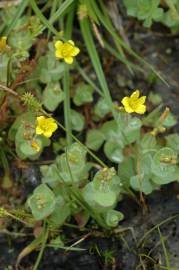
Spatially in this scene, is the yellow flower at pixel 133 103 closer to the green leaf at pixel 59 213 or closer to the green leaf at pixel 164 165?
the green leaf at pixel 164 165

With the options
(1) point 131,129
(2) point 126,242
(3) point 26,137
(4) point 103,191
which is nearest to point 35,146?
(3) point 26,137

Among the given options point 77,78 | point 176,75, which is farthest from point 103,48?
point 176,75

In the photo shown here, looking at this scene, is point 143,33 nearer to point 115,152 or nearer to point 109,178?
point 115,152

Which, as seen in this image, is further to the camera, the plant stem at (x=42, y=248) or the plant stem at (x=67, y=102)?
the plant stem at (x=67, y=102)

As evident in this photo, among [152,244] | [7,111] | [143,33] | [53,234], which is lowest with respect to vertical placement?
[152,244]

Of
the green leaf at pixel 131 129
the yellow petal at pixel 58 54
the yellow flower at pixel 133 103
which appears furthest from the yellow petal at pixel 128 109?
the yellow petal at pixel 58 54
